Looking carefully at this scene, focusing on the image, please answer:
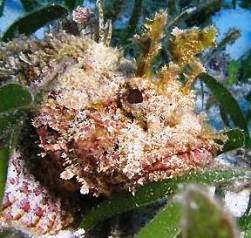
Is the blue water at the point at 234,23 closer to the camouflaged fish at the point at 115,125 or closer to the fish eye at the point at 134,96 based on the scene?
the camouflaged fish at the point at 115,125

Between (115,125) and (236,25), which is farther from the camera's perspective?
(236,25)

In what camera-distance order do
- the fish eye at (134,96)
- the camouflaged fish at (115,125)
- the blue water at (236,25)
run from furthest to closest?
the blue water at (236,25), the fish eye at (134,96), the camouflaged fish at (115,125)

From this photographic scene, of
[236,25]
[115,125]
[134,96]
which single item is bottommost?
[236,25]

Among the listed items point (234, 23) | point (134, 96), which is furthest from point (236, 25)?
point (134, 96)

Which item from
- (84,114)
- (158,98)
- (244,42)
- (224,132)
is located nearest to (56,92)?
(84,114)

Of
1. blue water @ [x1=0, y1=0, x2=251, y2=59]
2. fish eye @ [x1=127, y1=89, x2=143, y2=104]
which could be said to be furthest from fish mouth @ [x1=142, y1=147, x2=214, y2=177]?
blue water @ [x1=0, y1=0, x2=251, y2=59]

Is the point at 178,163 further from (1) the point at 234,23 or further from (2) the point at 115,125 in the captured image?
(1) the point at 234,23

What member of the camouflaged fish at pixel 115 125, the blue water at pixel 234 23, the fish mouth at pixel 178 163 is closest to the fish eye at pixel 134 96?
the camouflaged fish at pixel 115 125
